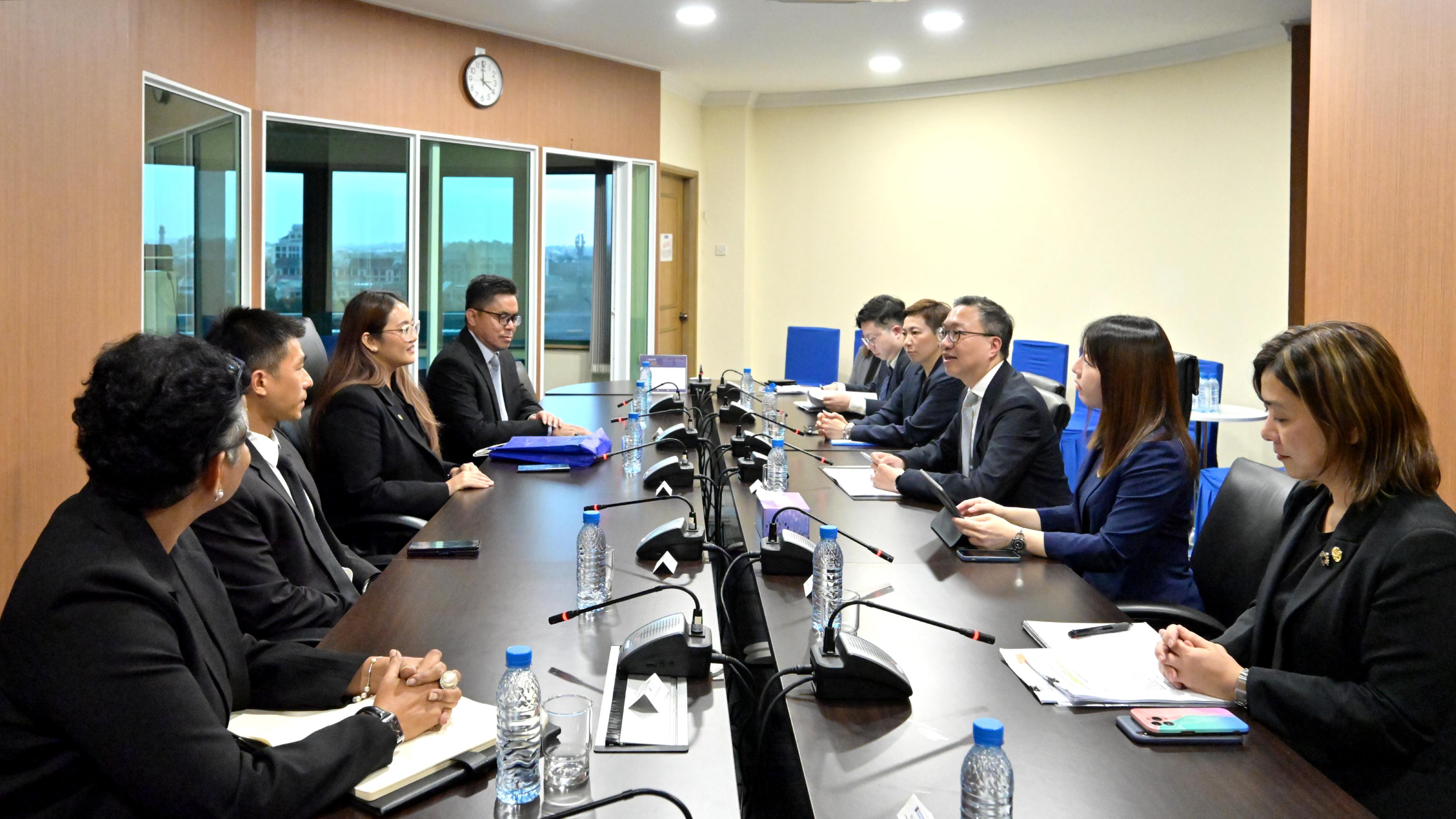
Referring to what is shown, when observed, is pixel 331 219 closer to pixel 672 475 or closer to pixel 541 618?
pixel 672 475

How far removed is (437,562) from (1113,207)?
6.83 meters

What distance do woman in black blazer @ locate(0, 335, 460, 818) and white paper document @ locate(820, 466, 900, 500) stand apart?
195 cm

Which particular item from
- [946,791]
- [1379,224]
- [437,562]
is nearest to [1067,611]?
[946,791]

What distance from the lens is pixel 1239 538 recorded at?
95.9 inches

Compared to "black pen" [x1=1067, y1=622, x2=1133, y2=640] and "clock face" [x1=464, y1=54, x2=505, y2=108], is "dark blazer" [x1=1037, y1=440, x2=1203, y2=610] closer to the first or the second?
"black pen" [x1=1067, y1=622, x2=1133, y2=640]

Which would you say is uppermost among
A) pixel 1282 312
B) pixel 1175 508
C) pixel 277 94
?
pixel 277 94

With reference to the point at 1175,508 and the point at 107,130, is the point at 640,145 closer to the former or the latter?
the point at 107,130

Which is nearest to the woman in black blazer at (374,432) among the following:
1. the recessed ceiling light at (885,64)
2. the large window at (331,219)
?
→ the large window at (331,219)

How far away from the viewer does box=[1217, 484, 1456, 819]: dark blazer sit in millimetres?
1531

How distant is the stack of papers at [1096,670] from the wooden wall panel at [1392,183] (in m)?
2.28

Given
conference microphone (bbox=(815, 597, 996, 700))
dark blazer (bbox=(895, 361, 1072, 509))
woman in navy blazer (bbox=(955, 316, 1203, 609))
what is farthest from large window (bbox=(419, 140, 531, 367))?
conference microphone (bbox=(815, 597, 996, 700))

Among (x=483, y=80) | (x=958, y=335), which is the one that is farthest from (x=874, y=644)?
(x=483, y=80)

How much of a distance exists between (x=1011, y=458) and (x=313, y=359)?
238 cm

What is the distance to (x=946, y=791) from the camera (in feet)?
4.37
